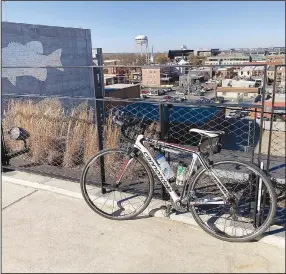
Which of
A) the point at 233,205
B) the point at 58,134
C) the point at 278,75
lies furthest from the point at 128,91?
the point at 278,75

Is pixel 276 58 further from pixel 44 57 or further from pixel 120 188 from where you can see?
pixel 44 57

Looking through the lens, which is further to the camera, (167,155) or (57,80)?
(57,80)

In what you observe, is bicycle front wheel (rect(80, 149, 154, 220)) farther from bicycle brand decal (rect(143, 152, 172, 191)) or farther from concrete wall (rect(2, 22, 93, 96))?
concrete wall (rect(2, 22, 93, 96))

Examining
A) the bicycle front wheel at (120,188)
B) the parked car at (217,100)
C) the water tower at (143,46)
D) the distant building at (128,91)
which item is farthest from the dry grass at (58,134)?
the parked car at (217,100)

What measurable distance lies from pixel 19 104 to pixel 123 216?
3724 millimetres

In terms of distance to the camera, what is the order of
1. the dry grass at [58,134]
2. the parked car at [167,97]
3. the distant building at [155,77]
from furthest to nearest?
1. the dry grass at [58,134]
2. the distant building at [155,77]
3. the parked car at [167,97]

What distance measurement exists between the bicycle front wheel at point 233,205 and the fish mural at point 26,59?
40.5ft

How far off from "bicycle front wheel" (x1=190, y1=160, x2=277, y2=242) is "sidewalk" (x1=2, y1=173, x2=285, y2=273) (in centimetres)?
Answer: 12

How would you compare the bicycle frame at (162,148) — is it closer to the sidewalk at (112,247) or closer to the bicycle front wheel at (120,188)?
the bicycle front wheel at (120,188)

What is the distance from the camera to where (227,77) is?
3.04 metres

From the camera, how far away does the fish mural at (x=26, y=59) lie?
13876 millimetres

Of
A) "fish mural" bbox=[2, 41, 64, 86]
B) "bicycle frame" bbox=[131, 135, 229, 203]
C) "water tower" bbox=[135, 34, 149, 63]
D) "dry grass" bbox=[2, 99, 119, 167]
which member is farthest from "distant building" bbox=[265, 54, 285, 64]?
"fish mural" bbox=[2, 41, 64, 86]

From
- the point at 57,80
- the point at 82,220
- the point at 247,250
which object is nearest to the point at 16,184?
the point at 82,220

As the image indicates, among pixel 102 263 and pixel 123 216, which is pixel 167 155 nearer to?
pixel 123 216
